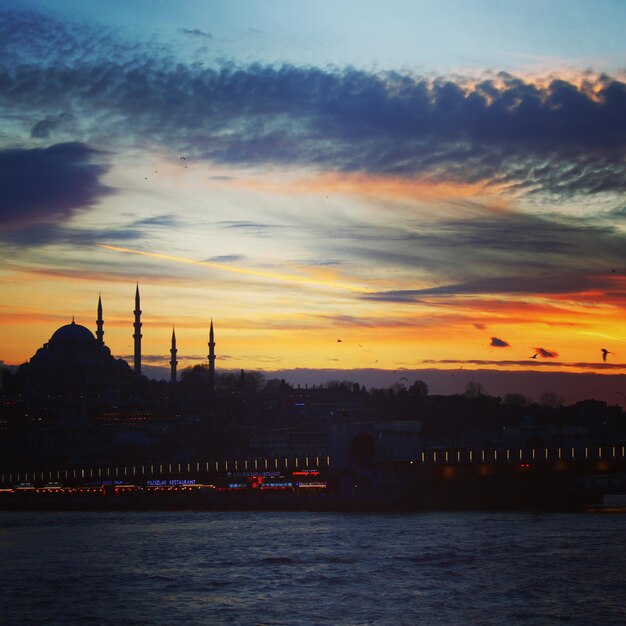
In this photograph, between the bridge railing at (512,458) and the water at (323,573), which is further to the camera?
the bridge railing at (512,458)

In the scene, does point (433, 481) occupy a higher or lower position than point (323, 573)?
higher

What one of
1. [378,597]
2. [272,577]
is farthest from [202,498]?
[378,597]

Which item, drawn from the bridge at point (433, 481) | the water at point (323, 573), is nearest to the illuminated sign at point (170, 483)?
the bridge at point (433, 481)

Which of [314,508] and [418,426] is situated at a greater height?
[418,426]

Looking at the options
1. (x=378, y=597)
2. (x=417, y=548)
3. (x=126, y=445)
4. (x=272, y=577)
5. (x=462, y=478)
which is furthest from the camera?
(x=126, y=445)

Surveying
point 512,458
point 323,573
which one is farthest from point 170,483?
point 323,573

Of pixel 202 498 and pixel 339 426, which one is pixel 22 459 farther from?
pixel 339 426

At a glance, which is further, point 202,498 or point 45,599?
point 202,498

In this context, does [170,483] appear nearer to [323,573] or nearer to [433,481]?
[433,481]

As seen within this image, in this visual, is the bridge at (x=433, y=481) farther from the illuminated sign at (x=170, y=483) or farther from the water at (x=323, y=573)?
the water at (x=323, y=573)
